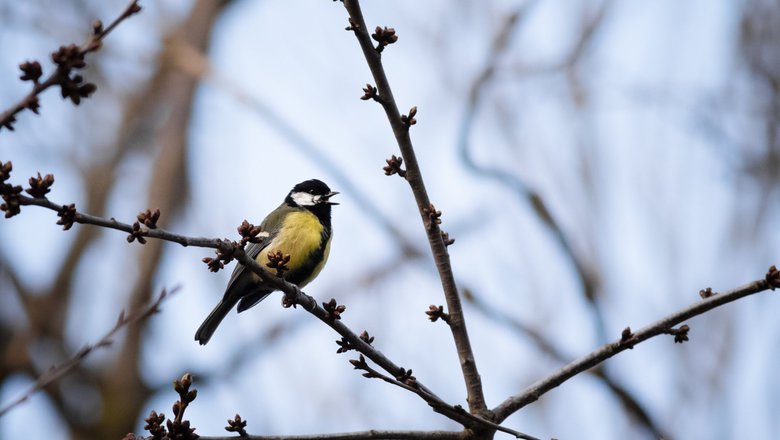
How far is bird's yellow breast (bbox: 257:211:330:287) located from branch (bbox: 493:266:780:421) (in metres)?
2.29

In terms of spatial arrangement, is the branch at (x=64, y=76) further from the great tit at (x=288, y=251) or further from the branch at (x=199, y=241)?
the great tit at (x=288, y=251)

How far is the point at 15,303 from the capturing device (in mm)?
10062

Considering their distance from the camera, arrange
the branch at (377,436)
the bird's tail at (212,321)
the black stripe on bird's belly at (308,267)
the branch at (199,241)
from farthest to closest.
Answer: the black stripe on bird's belly at (308,267) < the bird's tail at (212,321) < the branch at (377,436) < the branch at (199,241)

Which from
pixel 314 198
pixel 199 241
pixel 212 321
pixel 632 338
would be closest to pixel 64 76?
pixel 199 241

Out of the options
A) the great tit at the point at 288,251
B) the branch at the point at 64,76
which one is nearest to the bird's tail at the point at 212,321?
the great tit at the point at 288,251

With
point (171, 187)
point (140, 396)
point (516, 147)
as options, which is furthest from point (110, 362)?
point (516, 147)

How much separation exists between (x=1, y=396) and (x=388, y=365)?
7.88 metres

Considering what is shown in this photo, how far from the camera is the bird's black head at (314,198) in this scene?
18.1 feet

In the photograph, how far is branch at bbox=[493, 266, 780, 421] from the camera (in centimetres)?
277

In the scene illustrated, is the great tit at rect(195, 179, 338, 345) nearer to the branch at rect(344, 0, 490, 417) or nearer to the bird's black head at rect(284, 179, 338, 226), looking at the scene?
the bird's black head at rect(284, 179, 338, 226)

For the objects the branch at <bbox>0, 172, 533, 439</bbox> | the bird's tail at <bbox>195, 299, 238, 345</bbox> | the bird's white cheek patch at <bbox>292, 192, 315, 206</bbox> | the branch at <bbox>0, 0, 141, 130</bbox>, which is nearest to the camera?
the branch at <bbox>0, 0, 141, 130</bbox>

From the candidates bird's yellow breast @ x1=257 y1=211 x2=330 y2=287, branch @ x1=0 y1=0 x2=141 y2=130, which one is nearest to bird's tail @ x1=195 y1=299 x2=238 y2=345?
bird's yellow breast @ x1=257 y1=211 x2=330 y2=287

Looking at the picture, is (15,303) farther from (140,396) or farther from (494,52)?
(494,52)

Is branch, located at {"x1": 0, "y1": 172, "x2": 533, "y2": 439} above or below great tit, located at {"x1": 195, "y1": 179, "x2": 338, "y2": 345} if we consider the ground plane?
below
